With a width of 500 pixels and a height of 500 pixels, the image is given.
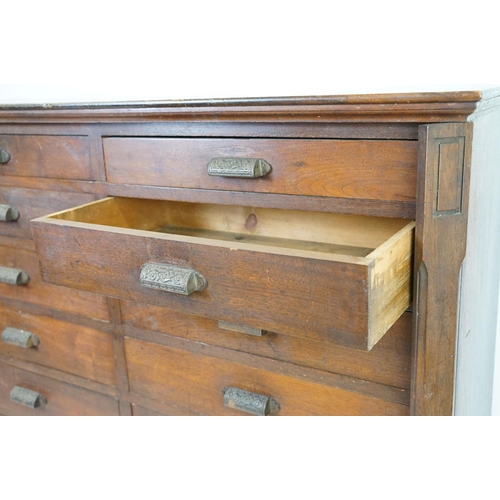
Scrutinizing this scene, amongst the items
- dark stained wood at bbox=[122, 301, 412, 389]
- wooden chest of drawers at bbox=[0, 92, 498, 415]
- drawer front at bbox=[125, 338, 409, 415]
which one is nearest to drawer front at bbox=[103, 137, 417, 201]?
wooden chest of drawers at bbox=[0, 92, 498, 415]

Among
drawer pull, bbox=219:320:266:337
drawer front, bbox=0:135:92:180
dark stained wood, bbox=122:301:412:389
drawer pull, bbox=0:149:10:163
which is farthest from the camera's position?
drawer pull, bbox=0:149:10:163

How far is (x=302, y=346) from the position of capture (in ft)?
3.76

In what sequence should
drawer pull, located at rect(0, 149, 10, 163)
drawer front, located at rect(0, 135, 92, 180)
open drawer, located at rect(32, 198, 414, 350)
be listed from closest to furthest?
open drawer, located at rect(32, 198, 414, 350)
drawer front, located at rect(0, 135, 92, 180)
drawer pull, located at rect(0, 149, 10, 163)

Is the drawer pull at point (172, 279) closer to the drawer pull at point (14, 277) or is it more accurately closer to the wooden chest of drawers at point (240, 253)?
the wooden chest of drawers at point (240, 253)

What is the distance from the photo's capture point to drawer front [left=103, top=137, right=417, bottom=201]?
37.7 inches

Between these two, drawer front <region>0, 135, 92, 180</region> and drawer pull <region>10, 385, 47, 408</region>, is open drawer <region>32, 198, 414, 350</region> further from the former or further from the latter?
drawer pull <region>10, 385, 47, 408</region>

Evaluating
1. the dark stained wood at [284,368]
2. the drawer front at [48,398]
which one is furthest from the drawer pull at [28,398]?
the dark stained wood at [284,368]

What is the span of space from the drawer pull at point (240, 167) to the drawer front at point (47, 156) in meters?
0.34

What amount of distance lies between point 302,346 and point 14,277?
2.51 ft

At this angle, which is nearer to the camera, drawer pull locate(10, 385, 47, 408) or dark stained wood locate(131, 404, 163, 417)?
dark stained wood locate(131, 404, 163, 417)

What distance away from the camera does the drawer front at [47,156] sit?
1.30m

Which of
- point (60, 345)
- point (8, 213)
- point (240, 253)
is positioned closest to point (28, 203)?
point (8, 213)

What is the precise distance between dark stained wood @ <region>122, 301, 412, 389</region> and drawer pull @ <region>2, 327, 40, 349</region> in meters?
0.32

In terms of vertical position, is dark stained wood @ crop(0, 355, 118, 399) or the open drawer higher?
the open drawer
